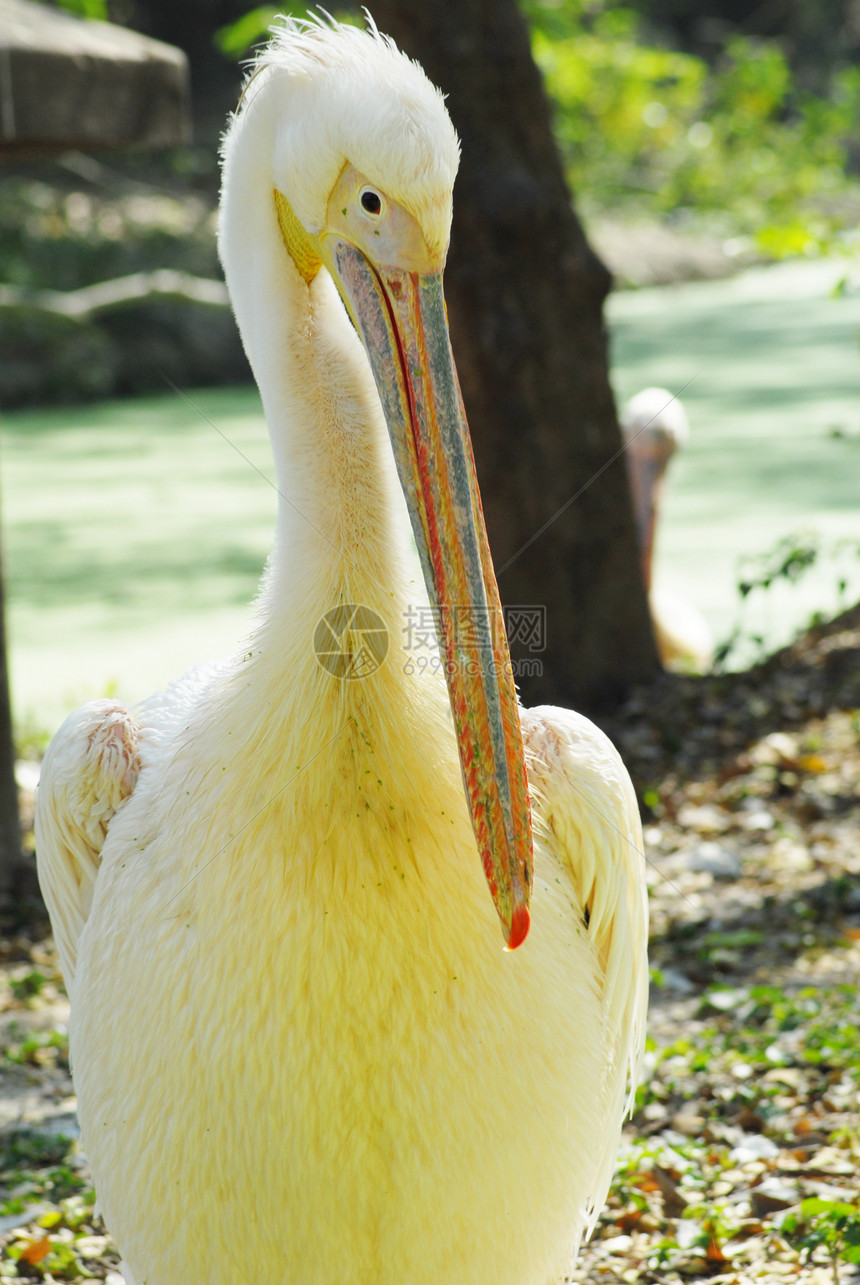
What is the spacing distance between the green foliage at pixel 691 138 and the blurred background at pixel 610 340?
0.06 m

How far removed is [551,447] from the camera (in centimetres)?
454

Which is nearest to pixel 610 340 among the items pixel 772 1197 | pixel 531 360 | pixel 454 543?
pixel 531 360

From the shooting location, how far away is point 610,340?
6.15m

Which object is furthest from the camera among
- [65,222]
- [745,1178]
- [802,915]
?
[65,222]

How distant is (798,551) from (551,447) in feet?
2.77

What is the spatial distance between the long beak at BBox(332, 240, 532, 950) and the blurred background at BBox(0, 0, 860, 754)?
453 mm

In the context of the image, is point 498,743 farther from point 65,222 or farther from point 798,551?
point 65,222

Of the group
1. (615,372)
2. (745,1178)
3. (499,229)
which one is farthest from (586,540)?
(615,372)

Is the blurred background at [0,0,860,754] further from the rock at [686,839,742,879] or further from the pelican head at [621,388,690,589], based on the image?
the rock at [686,839,742,879]

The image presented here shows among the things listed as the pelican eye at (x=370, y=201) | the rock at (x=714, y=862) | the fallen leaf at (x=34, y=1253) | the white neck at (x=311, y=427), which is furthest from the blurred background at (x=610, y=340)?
the fallen leaf at (x=34, y=1253)

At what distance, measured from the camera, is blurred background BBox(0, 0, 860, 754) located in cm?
627

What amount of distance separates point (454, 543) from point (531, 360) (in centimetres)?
286

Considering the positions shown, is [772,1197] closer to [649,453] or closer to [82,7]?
[649,453]

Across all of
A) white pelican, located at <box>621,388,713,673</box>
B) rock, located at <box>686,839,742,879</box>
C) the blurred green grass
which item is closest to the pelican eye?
rock, located at <box>686,839,742,879</box>
